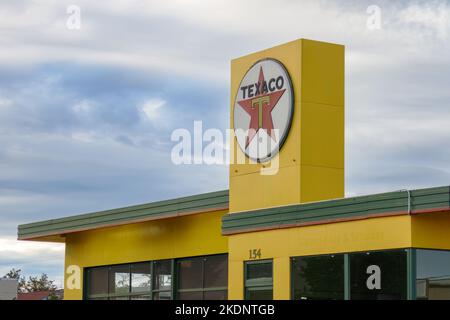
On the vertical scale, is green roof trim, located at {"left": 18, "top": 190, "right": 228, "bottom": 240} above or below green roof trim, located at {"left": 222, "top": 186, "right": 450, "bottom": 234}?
above

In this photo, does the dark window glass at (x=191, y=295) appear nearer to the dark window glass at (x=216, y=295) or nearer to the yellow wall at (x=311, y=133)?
the dark window glass at (x=216, y=295)

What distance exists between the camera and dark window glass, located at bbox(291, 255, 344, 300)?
77.2 ft

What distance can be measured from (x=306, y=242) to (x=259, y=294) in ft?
7.08

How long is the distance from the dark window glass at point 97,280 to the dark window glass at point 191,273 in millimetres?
4780

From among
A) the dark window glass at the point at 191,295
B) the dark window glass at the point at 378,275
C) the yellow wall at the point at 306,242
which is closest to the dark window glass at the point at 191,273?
the dark window glass at the point at 191,295

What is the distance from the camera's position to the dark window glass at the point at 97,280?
35.1 meters

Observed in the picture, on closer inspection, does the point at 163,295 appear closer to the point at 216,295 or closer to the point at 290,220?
the point at 216,295

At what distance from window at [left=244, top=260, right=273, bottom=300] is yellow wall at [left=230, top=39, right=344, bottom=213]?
155 cm

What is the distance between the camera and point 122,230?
34.0 meters

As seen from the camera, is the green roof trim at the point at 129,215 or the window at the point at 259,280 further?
the green roof trim at the point at 129,215

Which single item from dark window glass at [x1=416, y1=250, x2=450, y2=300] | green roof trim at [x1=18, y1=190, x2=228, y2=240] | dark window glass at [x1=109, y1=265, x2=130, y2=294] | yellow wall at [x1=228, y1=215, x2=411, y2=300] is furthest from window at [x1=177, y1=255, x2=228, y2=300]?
dark window glass at [x1=416, y1=250, x2=450, y2=300]

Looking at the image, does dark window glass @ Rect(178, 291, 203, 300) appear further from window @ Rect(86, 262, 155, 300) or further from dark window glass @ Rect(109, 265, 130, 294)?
dark window glass @ Rect(109, 265, 130, 294)

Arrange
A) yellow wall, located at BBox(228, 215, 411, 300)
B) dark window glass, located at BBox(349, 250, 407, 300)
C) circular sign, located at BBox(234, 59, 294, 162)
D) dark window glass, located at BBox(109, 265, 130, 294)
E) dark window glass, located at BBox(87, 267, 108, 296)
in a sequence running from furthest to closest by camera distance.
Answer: dark window glass, located at BBox(87, 267, 108, 296)
dark window glass, located at BBox(109, 265, 130, 294)
circular sign, located at BBox(234, 59, 294, 162)
yellow wall, located at BBox(228, 215, 411, 300)
dark window glass, located at BBox(349, 250, 407, 300)
